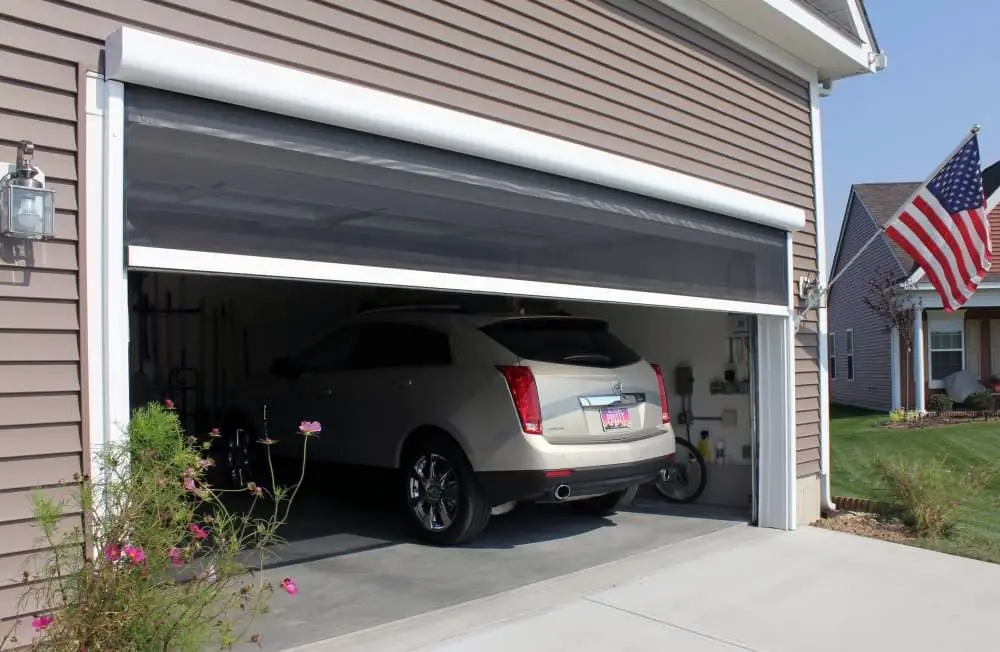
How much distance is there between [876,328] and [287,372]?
1746 cm

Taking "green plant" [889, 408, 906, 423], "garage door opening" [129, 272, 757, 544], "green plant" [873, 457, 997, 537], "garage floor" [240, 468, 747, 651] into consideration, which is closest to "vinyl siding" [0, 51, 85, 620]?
"garage floor" [240, 468, 747, 651]

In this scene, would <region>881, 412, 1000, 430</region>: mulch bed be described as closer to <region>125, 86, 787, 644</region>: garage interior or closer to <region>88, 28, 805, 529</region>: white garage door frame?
<region>125, 86, 787, 644</region>: garage interior

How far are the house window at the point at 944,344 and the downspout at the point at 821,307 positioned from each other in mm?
12975

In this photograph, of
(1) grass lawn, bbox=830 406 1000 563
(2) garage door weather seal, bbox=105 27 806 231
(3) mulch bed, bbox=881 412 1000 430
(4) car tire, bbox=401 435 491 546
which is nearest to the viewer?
(2) garage door weather seal, bbox=105 27 806 231

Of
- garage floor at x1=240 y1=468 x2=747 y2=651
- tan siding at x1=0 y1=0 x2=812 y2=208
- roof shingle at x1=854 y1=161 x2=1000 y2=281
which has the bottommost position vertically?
garage floor at x1=240 y1=468 x2=747 y2=651

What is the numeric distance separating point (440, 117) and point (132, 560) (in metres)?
2.66

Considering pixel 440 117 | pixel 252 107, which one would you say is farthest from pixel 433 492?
pixel 252 107

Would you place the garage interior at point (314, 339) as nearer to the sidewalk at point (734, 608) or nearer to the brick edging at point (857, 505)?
the brick edging at point (857, 505)

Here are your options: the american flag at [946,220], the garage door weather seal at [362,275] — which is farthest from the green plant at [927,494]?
the garage door weather seal at [362,275]

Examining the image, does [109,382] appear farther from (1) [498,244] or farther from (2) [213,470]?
(2) [213,470]

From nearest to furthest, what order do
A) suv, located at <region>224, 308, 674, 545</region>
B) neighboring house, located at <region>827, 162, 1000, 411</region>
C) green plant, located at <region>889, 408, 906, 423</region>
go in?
1. suv, located at <region>224, 308, 674, 545</region>
2. green plant, located at <region>889, 408, 906, 423</region>
3. neighboring house, located at <region>827, 162, 1000, 411</region>

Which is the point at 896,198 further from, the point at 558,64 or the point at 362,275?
the point at 362,275

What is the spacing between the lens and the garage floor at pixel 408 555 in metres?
5.03

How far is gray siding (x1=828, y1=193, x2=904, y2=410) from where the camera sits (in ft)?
69.7
